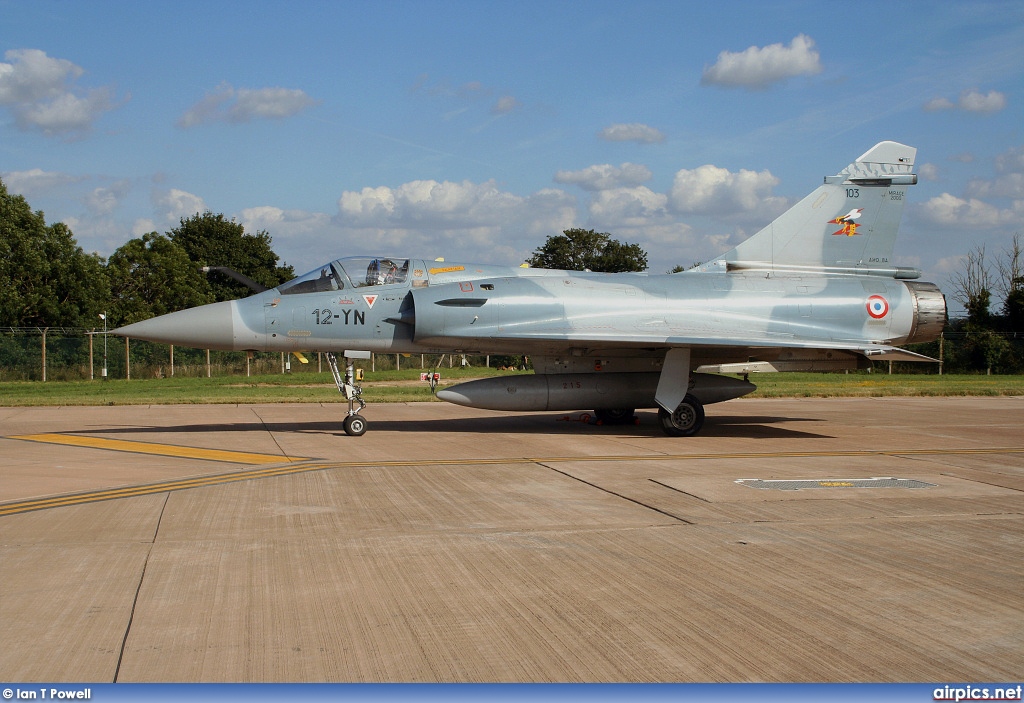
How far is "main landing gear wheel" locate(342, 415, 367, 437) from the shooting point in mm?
14562

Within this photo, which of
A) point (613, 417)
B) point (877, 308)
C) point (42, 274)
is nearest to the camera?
point (877, 308)

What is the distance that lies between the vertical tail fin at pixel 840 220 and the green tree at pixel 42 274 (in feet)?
111

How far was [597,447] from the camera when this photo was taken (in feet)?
44.1

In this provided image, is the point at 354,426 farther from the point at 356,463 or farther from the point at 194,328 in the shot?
the point at 356,463

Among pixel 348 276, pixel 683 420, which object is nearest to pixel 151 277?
pixel 348 276

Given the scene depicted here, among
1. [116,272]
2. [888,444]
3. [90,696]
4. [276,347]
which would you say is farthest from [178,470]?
[116,272]

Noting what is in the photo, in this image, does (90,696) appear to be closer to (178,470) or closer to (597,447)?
(178,470)

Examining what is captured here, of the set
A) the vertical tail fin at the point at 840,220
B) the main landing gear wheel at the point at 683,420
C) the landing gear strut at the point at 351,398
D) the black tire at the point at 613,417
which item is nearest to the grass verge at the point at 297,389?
the black tire at the point at 613,417

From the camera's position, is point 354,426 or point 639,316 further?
point 639,316

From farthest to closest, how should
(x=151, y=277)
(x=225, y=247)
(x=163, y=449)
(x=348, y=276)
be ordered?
1. (x=225, y=247)
2. (x=151, y=277)
3. (x=348, y=276)
4. (x=163, y=449)

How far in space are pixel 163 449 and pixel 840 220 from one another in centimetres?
1258

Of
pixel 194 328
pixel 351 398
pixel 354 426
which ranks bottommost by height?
pixel 354 426

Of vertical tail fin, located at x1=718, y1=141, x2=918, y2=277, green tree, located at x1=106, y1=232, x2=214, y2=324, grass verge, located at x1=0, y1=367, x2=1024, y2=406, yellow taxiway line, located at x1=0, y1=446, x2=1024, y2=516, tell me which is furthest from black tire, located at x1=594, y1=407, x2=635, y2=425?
green tree, located at x1=106, y1=232, x2=214, y2=324

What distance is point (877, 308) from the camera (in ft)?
52.3
